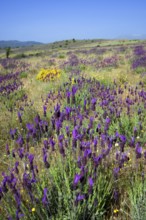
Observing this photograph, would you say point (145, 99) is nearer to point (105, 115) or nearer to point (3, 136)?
point (105, 115)

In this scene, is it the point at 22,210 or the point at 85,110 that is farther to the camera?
the point at 85,110

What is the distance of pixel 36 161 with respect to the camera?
2.78m

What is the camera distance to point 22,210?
1.80 m

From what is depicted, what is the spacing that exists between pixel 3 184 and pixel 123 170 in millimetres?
1223

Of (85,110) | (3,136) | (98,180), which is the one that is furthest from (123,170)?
(3,136)

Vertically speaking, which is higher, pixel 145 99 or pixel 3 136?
pixel 145 99

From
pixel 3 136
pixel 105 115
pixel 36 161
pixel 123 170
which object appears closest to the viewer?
pixel 123 170

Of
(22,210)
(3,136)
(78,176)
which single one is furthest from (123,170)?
(3,136)

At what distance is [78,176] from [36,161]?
1.10 meters

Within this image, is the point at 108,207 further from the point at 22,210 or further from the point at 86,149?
the point at 22,210

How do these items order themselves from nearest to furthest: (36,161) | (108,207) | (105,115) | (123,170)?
1. (108,207)
2. (123,170)
3. (36,161)
4. (105,115)

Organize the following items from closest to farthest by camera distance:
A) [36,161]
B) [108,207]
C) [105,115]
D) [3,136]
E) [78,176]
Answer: [78,176], [108,207], [36,161], [105,115], [3,136]

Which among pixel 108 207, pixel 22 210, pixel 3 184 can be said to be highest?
pixel 3 184

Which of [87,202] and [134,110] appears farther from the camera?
[134,110]
